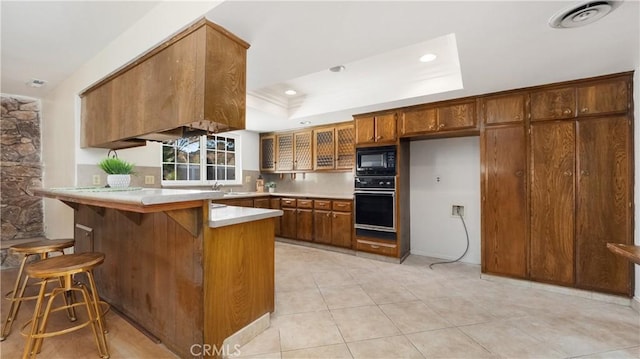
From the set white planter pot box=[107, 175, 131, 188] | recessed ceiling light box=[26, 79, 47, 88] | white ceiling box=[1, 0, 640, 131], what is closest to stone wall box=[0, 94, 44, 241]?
white ceiling box=[1, 0, 640, 131]

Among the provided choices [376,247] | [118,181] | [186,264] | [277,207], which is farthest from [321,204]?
[186,264]

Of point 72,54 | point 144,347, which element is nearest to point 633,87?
point 144,347

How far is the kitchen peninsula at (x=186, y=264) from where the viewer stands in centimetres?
158

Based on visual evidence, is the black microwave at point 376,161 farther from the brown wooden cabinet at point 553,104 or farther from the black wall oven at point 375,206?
the brown wooden cabinet at point 553,104

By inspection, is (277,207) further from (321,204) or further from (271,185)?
(321,204)

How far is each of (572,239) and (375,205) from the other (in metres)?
2.08

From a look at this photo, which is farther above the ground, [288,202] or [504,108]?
[504,108]

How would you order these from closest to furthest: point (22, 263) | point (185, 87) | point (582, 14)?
1. point (582, 14)
2. point (185, 87)
3. point (22, 263)

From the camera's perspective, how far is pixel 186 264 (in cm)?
168

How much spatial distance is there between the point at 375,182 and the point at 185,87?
272 centimetres

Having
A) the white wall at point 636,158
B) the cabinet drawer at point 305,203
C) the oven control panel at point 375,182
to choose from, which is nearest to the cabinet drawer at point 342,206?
the oven control panel at point 375,182

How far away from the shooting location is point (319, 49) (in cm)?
202

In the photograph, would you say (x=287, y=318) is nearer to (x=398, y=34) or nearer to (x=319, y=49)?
(x=319, y=49)

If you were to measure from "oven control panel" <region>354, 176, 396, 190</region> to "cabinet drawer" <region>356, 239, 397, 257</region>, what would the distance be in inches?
31.8
